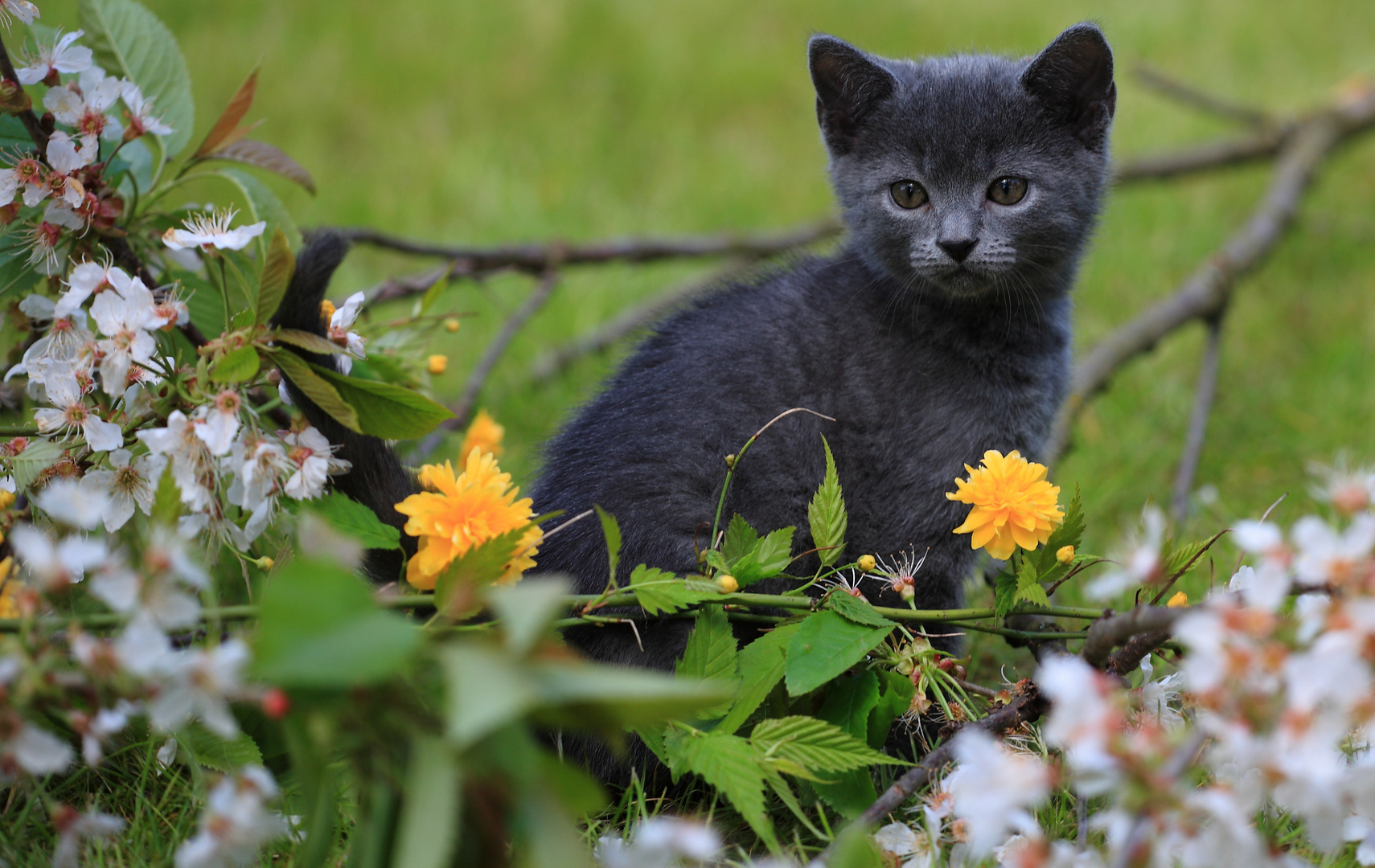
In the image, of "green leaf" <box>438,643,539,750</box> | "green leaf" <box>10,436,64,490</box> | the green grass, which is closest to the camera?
"green leaf" <box>438,643,539,750</box>

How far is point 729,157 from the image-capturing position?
3594 mm

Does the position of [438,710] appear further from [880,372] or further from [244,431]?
[880,372]

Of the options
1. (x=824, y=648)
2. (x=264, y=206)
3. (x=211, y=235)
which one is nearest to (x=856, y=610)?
(x=824, y=648)

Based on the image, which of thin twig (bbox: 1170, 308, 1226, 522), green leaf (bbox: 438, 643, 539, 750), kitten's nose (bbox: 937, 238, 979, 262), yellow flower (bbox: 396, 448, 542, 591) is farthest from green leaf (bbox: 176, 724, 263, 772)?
thin twig (bbox: 1170, 308, 1226, 522)

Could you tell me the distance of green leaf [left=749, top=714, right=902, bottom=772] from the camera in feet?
3.67

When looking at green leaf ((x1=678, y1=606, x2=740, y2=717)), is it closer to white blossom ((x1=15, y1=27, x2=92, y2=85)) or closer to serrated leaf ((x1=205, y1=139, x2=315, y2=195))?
serrated leaf ((x1=205, y1=139, x2=315, y2=195))

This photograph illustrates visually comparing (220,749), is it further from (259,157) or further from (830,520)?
(259,157)

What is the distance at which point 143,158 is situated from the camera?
1484 mm

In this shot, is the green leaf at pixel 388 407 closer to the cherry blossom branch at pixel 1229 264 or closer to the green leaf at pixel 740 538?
the green leaf at pixel 740 538

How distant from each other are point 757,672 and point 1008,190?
831 mm

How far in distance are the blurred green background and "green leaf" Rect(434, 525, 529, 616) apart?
1181 millimetres

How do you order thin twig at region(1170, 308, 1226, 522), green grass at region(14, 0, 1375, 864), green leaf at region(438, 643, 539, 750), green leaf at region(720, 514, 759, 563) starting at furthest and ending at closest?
green grass at region(14, 0, 1375, 864) → thin twig at region(1170, 308, 1226, 522) → green leaf at region(720, 514, 759, 563) → green leaf at region(438, 643, 539, 750)

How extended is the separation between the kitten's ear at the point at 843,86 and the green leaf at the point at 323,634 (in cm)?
119

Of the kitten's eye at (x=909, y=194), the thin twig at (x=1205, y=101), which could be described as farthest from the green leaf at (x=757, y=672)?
the thin twig at (x=1205, y=101)
